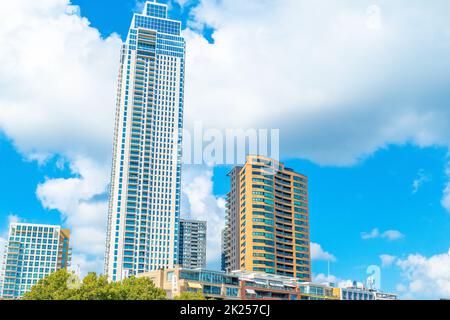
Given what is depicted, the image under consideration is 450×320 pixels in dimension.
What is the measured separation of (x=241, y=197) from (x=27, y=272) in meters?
94.6

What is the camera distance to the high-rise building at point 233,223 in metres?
131

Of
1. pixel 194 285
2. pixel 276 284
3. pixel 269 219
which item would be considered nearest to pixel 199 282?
pixel 194 285

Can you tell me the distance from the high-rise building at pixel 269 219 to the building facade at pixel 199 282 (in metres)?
35.1

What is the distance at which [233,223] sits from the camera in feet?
443

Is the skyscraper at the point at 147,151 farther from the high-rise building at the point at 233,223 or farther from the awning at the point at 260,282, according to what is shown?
the awning at the point at 260,282

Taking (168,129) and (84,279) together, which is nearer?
(84,279)

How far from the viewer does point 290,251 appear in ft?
426

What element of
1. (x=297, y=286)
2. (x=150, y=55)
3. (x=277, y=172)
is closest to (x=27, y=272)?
(x=150, y=55)

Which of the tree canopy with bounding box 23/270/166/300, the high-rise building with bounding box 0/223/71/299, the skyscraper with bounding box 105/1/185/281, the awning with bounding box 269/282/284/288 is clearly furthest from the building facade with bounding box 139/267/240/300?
the high-rise building with bounding box 0/223/71/299

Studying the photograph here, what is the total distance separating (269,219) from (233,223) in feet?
37.4

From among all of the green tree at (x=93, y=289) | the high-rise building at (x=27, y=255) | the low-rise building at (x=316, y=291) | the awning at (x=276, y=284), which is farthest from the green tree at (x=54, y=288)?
the high-rise building at (x=27, y=255)
